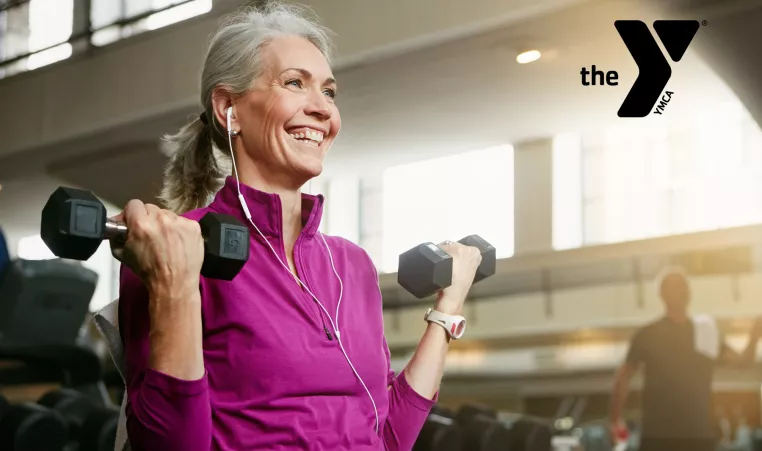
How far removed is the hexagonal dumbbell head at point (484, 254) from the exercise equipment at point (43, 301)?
9.63ft

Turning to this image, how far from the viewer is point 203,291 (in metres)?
0.93

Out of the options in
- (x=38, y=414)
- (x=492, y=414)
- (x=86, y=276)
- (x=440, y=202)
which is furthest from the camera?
(x=440, y=202)

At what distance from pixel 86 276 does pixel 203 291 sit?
3.24m

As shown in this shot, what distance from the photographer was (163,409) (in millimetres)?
823

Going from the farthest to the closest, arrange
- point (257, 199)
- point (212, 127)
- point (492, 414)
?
point (492, 414) < point (212, 127) < point (257, 199)

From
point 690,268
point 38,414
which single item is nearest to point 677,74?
point 690,268

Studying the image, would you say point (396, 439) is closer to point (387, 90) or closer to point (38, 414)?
point (38, 414)

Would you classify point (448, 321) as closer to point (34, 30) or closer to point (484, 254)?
point (484, 254)

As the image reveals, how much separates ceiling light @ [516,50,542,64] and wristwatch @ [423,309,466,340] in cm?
339

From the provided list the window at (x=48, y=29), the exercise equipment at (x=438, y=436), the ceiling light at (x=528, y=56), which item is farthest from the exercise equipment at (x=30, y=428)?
the window at (x=48, y=29)

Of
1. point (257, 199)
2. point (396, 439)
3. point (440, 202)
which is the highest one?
point (440, 202)

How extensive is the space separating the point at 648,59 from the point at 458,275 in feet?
12.1

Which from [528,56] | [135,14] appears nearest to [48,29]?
[135,14]

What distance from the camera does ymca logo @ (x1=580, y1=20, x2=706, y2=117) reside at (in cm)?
418
